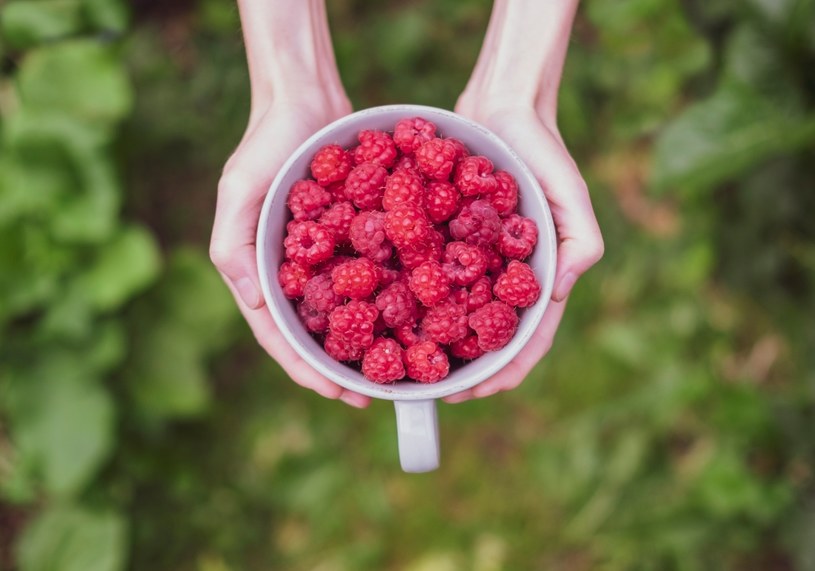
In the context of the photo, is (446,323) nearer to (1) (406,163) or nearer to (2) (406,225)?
(2) (406,225)

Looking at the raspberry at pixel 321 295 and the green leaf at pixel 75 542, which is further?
the green leaf at pixel 75 542

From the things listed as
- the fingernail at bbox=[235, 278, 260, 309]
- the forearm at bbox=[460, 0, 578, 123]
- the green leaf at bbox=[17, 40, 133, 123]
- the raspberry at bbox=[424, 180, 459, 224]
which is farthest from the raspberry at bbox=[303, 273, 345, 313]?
the green leaf at bbox=[17, 40, 133, 123]

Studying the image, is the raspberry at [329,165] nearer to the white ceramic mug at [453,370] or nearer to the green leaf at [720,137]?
the white ceramic mug at [453,370]

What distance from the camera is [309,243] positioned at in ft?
4.09

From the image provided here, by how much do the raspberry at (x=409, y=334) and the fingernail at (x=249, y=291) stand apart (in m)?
0.25

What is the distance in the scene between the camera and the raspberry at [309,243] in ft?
4.03

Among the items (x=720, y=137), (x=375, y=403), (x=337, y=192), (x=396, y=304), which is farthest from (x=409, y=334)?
(x=375, y=403)

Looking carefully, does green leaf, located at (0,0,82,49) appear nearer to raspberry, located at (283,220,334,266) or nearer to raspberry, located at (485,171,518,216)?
raspberry, located at (283,220,334,266)

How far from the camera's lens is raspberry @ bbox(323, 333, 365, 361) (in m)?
1.22

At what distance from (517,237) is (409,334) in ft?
0.80

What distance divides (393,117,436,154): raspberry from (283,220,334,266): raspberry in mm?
203

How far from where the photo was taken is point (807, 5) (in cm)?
178

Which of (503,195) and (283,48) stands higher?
(283,48)

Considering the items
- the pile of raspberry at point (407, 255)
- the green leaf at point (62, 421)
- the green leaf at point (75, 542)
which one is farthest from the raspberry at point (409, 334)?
the green leaf at point (75, 542)
